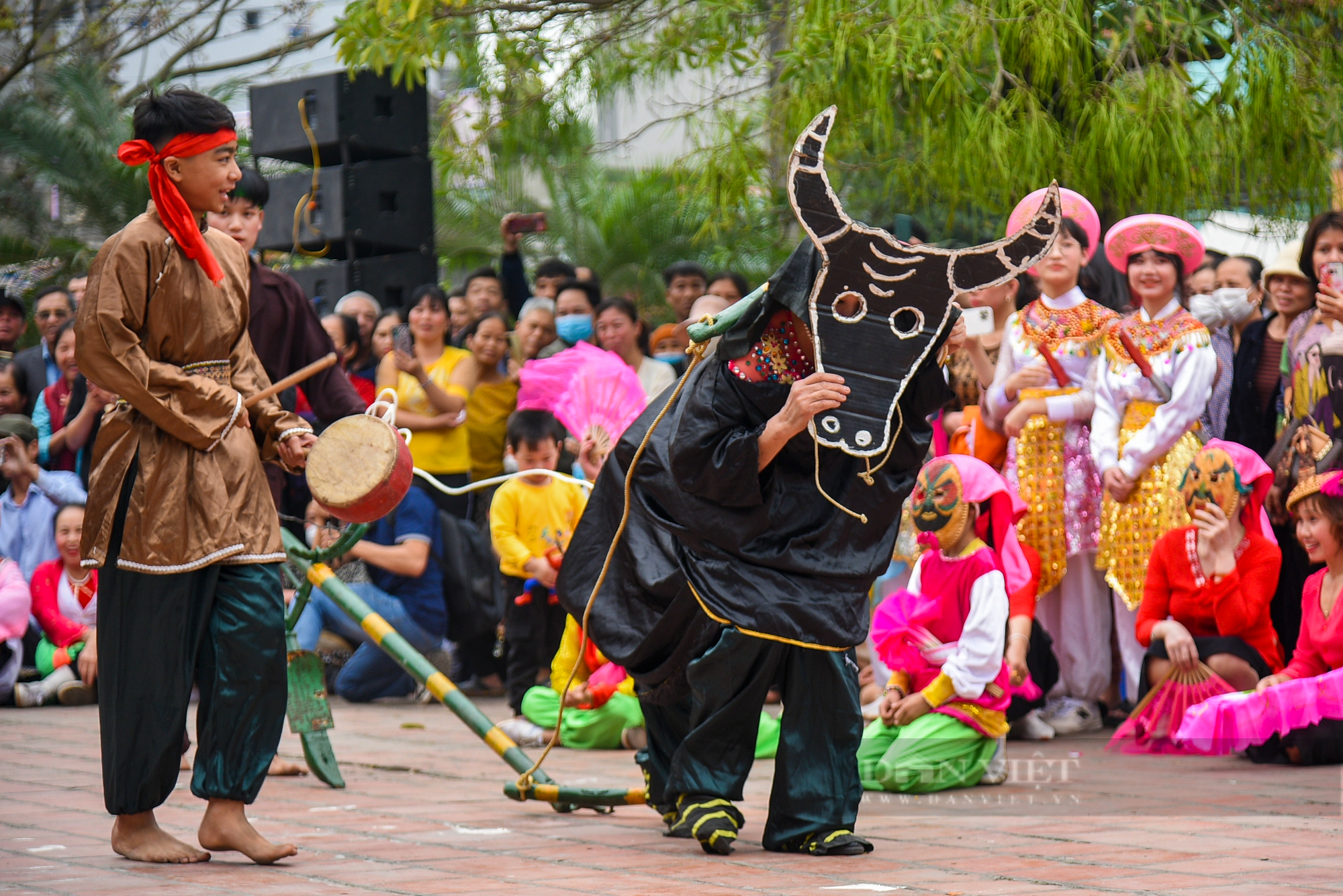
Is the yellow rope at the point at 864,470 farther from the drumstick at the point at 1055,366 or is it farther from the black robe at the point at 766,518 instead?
the drumstick at the point at 1055,366

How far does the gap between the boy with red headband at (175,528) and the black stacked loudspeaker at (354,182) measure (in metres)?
4.99

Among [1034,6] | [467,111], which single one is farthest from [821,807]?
[467,111]

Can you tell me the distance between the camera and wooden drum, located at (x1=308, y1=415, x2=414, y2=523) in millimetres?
4238

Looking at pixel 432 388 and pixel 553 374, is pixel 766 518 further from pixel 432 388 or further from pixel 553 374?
pixel 432 388

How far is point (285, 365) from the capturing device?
5.07 m

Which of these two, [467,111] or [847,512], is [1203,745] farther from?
[467,111]

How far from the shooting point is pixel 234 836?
12.6 feet

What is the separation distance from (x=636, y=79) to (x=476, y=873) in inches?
282

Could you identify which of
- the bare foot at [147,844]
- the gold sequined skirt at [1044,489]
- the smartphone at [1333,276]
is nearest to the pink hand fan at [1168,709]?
the gold sequined skirt at [1044,489]

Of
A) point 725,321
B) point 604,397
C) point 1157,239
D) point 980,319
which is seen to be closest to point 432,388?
point 604,397

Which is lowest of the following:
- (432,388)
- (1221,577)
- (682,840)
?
(682,840)

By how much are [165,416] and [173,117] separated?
73cm

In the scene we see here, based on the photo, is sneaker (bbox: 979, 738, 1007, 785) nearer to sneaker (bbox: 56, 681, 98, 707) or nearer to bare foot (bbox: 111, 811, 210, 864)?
bare foot (bbox: 111, 811, 210, 864)

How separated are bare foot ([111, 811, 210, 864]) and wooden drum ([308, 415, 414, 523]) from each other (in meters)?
0.89
